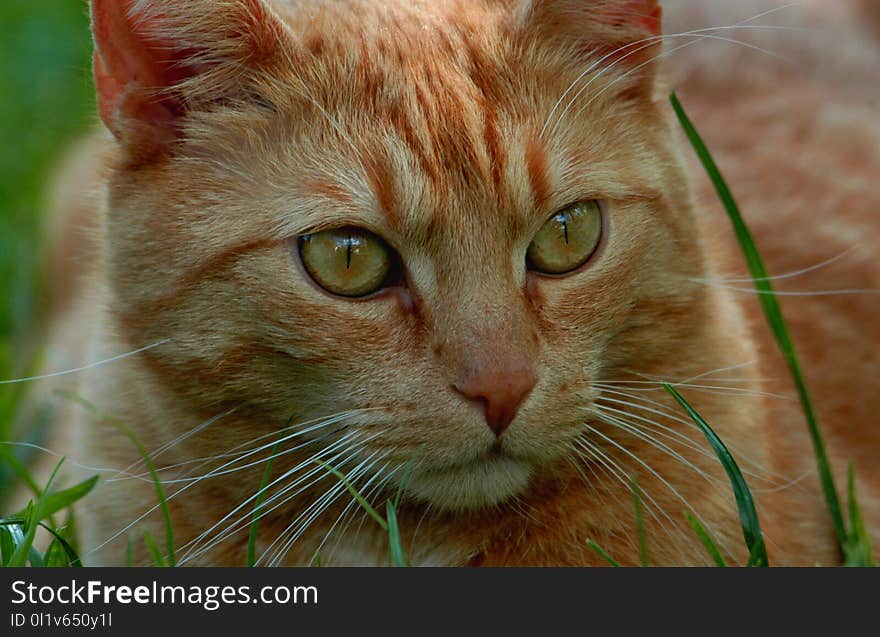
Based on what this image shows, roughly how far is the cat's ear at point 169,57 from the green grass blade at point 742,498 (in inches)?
41.6

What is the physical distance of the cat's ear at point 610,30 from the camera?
2.50 meters

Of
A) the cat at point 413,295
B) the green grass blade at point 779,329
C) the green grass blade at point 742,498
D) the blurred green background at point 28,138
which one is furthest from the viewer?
the blurred green background at point 28,138

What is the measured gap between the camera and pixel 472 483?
87.8 inches

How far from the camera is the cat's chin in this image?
2.21m

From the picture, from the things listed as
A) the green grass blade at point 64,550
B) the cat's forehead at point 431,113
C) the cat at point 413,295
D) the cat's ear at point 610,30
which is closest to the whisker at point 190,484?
the cat at point 413,295

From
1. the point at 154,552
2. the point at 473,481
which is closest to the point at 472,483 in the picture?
the point at 473,481

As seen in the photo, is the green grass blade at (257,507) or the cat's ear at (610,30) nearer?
the green grass blade at (257,507)

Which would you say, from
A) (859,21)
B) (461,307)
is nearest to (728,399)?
(461,307)

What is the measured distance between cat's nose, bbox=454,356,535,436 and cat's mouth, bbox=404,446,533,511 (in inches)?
3.9

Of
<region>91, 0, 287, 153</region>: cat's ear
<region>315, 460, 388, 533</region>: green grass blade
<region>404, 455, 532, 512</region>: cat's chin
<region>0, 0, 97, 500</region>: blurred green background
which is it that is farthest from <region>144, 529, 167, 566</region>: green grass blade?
<region>0, 0, 97, 500</region>: blurred green background

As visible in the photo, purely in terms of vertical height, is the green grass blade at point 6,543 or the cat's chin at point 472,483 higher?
the green grass blade at point 6,543

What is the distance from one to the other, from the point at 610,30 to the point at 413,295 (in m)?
0.79

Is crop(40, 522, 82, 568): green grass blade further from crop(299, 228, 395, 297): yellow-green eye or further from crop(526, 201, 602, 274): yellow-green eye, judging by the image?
crop(526, 201, 602, 274): yellow-green eye

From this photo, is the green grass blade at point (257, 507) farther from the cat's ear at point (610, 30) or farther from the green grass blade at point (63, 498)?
the cat's ear at point (610, 30)
